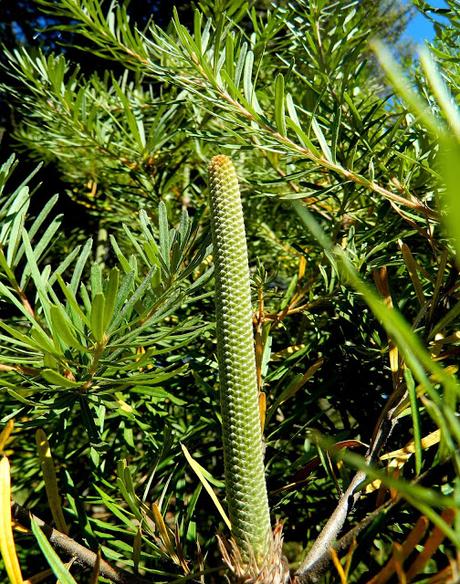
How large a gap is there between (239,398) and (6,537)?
12 cm

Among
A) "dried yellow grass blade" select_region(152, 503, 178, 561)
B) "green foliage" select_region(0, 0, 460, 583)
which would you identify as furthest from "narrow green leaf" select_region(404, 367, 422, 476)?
"dried yellow grass blade" select_region(152, 503, 178, 561)

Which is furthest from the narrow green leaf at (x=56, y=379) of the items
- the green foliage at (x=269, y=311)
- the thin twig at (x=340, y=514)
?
the thin twig at (x=340, y=514)

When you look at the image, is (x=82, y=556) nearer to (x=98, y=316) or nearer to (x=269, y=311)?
(x=98, y=316)

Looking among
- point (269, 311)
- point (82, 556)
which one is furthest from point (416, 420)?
point (269, 311)

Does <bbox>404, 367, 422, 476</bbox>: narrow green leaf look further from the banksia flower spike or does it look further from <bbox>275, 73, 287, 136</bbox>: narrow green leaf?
<bbox>275, 73, 287, 136</bbox>: narrow green leaf

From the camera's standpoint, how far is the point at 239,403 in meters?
0.27

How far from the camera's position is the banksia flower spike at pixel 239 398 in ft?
0.87

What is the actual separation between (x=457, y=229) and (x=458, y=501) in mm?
78

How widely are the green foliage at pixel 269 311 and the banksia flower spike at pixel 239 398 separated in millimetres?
29

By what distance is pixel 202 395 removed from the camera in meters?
0.52

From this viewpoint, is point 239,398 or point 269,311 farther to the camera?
point 269,311

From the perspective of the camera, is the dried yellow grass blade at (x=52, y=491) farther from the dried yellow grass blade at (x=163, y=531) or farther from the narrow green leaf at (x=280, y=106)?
the narrow green leaf at (x=280, y=106)

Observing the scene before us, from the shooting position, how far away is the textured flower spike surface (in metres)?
0.27

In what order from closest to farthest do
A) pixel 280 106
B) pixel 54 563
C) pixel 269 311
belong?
pixel 54 563 < pixel 280 106 < pixel 269 311
